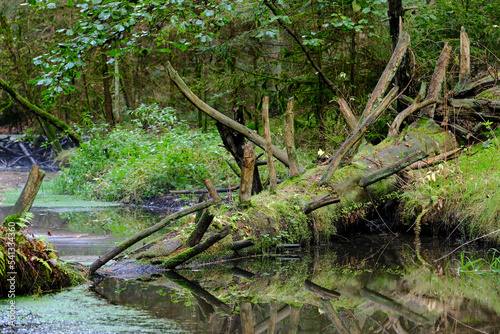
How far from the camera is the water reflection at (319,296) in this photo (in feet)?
13.3

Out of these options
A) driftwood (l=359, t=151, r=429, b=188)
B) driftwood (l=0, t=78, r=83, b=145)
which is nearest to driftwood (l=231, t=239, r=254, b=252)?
driftwood (l=359, t=151, r=429, b=188)

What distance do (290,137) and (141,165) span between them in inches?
225

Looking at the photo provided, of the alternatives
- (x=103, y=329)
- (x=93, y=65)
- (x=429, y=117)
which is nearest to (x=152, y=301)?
(x=103, y=329)

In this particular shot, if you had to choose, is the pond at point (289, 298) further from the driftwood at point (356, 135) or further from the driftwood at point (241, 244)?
the driftwood at point (356, 135)

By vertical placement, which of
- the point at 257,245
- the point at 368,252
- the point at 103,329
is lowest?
the point at 368,252

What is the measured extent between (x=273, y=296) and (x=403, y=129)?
489 cm

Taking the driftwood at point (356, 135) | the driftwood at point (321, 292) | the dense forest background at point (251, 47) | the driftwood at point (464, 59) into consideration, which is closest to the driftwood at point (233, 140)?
the dense forest background at point (251, 47)

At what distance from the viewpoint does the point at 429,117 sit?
9.10 m

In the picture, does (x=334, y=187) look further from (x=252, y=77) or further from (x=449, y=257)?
(x=252, y=77)

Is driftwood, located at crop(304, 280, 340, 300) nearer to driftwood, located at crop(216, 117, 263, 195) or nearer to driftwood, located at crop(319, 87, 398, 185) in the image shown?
driftwood, located at crop(319, 87, 398, 185)

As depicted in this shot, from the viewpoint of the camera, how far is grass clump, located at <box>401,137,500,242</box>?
6711mm

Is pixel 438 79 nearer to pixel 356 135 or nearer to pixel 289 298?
pixel 356 135

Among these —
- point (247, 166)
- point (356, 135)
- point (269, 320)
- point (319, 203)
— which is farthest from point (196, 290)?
point (356, 135)

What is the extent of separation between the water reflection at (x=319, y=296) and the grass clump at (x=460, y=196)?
861 mm
